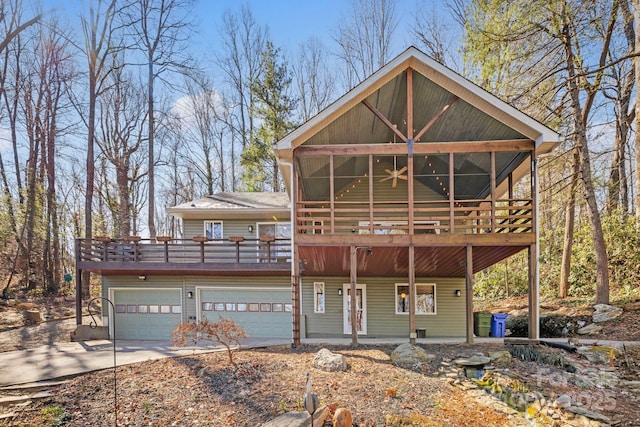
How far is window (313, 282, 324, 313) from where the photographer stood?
1219 cm

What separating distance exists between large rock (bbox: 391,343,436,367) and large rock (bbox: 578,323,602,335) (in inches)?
250

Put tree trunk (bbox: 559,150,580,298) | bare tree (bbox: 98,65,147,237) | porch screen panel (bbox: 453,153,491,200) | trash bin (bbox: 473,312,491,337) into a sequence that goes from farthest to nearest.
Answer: bare tree (bbox: 98,65,147,237)
tree trunk (bbox: 559,150,580,298)
trash bin (bbox: 473,312,491,337)
porch screen panel (bbox: 453,153,491,200)

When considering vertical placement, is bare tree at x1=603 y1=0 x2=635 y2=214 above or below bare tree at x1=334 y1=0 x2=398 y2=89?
below

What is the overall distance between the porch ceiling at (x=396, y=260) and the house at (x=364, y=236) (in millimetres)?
60

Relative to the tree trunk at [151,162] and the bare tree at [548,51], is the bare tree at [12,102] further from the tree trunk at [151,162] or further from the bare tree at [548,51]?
the bare tree at [548,51]

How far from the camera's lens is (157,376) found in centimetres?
709

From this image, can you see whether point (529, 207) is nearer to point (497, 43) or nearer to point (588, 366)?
point (588, 366)

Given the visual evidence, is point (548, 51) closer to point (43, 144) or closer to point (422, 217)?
point (422, 217)

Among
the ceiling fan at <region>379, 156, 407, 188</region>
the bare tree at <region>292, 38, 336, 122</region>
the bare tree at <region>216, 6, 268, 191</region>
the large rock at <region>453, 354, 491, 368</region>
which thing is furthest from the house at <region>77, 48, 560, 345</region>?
the bare tree at <region>292, 38, 336, 122</region>

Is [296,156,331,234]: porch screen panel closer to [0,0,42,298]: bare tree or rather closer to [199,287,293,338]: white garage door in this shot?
[199,287,293,338]: white garage door

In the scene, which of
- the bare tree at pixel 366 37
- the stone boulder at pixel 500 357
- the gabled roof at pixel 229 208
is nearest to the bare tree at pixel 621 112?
the stone boulder at pixel 500 357

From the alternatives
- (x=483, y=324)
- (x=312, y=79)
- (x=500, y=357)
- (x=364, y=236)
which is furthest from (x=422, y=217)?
(x=312, y=79)

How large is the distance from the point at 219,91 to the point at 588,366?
24.8 m

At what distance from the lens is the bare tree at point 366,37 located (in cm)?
2131
